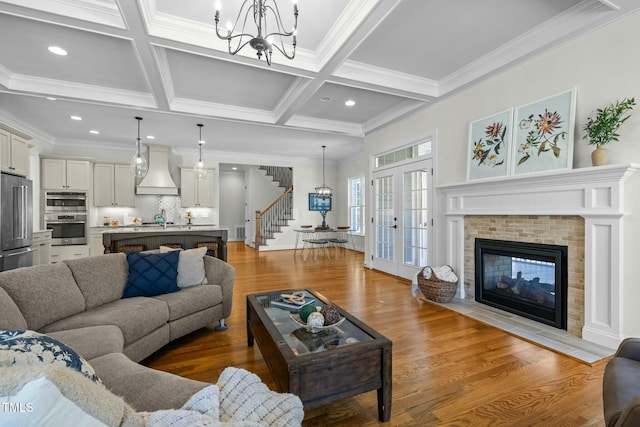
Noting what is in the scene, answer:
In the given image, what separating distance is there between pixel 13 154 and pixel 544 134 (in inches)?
273

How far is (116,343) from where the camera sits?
1.77 metres

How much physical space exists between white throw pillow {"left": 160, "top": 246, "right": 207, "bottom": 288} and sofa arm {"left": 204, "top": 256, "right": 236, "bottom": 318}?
9cm

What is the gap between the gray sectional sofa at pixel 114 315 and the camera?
50.9 inches

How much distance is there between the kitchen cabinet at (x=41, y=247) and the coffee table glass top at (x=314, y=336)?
5.43 m

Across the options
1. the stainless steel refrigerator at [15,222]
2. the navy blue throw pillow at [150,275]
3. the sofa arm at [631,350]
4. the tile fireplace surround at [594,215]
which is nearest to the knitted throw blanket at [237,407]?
the sofa arm at [631,350]

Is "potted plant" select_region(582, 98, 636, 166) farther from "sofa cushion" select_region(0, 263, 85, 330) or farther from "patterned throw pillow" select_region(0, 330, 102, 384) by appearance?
"sofa cushion" select_region(0, 263, 85, 330)

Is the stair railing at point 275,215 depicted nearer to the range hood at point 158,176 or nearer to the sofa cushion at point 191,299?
the range hood at point 158,176

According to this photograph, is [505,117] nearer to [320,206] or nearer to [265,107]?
[265,107]

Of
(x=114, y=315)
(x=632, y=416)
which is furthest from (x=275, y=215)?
(x=632, y=416)

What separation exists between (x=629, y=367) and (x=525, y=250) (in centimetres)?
206

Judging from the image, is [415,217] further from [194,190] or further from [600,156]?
[194,190]

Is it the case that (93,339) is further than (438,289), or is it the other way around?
(438,289)

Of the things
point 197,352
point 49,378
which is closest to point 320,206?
point 197,352

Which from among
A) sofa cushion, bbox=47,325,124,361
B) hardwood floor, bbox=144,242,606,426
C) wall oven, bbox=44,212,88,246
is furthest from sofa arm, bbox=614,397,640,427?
wall oven, bbox=44,212,88,246
